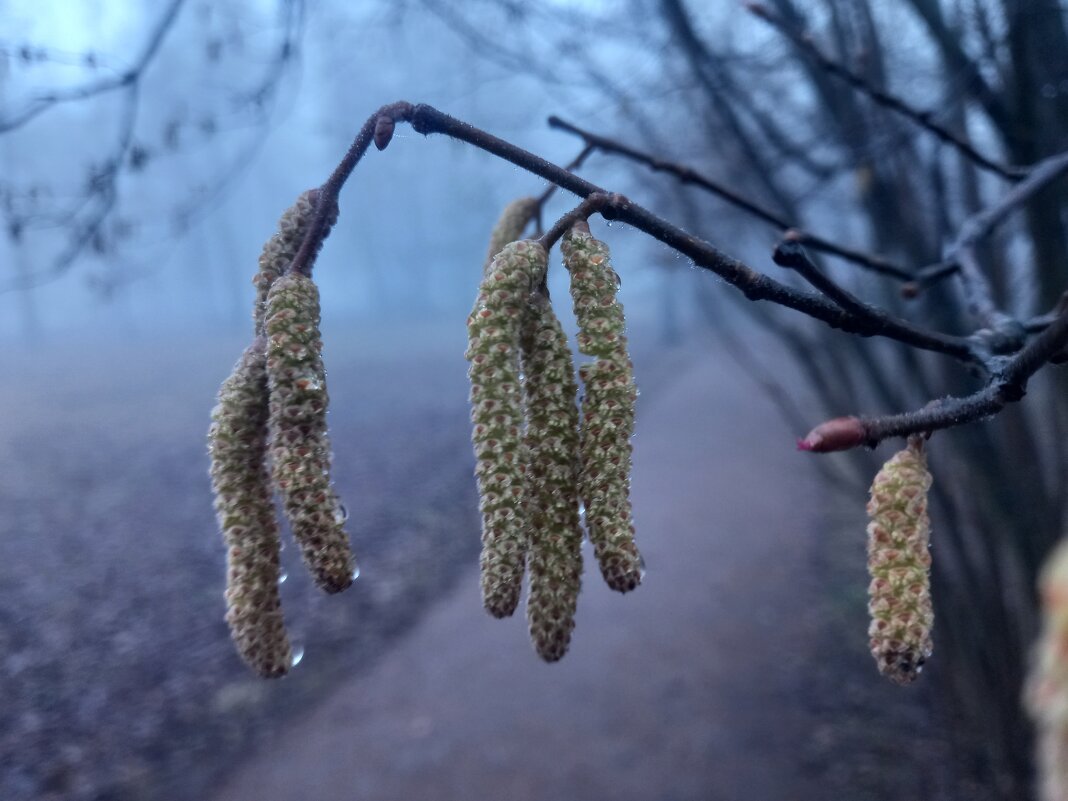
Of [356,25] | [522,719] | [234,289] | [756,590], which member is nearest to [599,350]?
[356,25]

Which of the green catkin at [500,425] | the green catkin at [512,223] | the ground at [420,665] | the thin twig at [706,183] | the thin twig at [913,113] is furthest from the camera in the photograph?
the ground at [420,665]

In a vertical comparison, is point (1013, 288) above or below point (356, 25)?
below

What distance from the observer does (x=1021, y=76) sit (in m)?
2.41

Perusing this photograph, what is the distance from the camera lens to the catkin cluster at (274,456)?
840 millimetres

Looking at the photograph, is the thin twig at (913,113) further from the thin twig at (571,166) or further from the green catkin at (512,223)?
the green catkin at (512,223)

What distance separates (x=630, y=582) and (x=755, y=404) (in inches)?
571

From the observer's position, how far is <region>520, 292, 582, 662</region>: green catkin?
90cm

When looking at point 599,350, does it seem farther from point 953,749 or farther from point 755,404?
point 755,404

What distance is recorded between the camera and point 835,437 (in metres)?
0.89

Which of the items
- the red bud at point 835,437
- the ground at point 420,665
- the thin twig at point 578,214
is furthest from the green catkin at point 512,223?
the ground at point 420,665

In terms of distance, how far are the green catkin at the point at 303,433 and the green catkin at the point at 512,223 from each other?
0.34 meters

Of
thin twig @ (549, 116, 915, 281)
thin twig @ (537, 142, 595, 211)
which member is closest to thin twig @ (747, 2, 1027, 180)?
thin twig @ (549, 116, 915, 281)

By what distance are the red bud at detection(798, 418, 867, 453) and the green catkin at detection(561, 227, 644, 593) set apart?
19 cm

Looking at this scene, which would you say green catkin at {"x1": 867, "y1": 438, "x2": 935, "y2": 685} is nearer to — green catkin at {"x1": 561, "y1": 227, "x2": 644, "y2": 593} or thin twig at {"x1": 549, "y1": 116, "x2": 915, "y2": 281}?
green catkin at {"x1": 561, "y1": 227, "x2": 644, "y2": 593}
